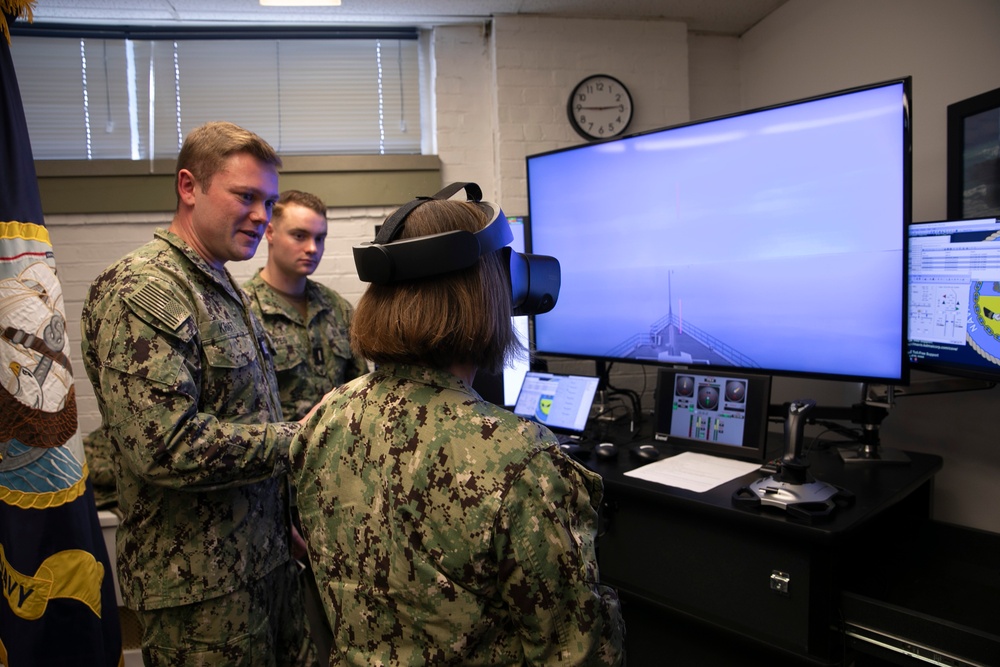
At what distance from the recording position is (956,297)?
1.56 m

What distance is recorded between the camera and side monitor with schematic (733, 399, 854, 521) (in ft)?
4.59

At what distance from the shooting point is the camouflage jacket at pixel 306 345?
7.09 ft

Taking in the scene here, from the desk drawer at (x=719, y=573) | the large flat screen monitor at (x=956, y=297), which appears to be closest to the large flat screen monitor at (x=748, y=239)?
the large flat screen monitor at (x=956, y=297)

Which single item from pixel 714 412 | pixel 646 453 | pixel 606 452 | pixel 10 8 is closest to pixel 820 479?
pixel 714 412

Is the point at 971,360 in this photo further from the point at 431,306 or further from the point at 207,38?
the point at 207,38

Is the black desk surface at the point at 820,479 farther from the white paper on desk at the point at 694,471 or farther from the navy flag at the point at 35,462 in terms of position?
the navy flag at the point at 35,462

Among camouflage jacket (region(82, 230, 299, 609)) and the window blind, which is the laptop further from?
the window blind

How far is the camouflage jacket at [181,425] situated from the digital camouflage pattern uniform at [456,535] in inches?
18.9

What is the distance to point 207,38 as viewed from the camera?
295 centimetres

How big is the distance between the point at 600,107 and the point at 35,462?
2.49 m

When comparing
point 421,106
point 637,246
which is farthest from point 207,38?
point 637,246

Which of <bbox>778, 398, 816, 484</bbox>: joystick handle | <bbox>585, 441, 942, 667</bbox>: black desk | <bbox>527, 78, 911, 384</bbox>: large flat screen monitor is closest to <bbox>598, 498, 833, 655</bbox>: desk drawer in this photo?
<bbox>585, 441, 942, 667</bbox>: black desk

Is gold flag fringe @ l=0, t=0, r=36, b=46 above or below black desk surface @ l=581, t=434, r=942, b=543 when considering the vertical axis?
above

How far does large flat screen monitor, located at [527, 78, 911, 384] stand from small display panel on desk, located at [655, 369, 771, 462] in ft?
0.35
